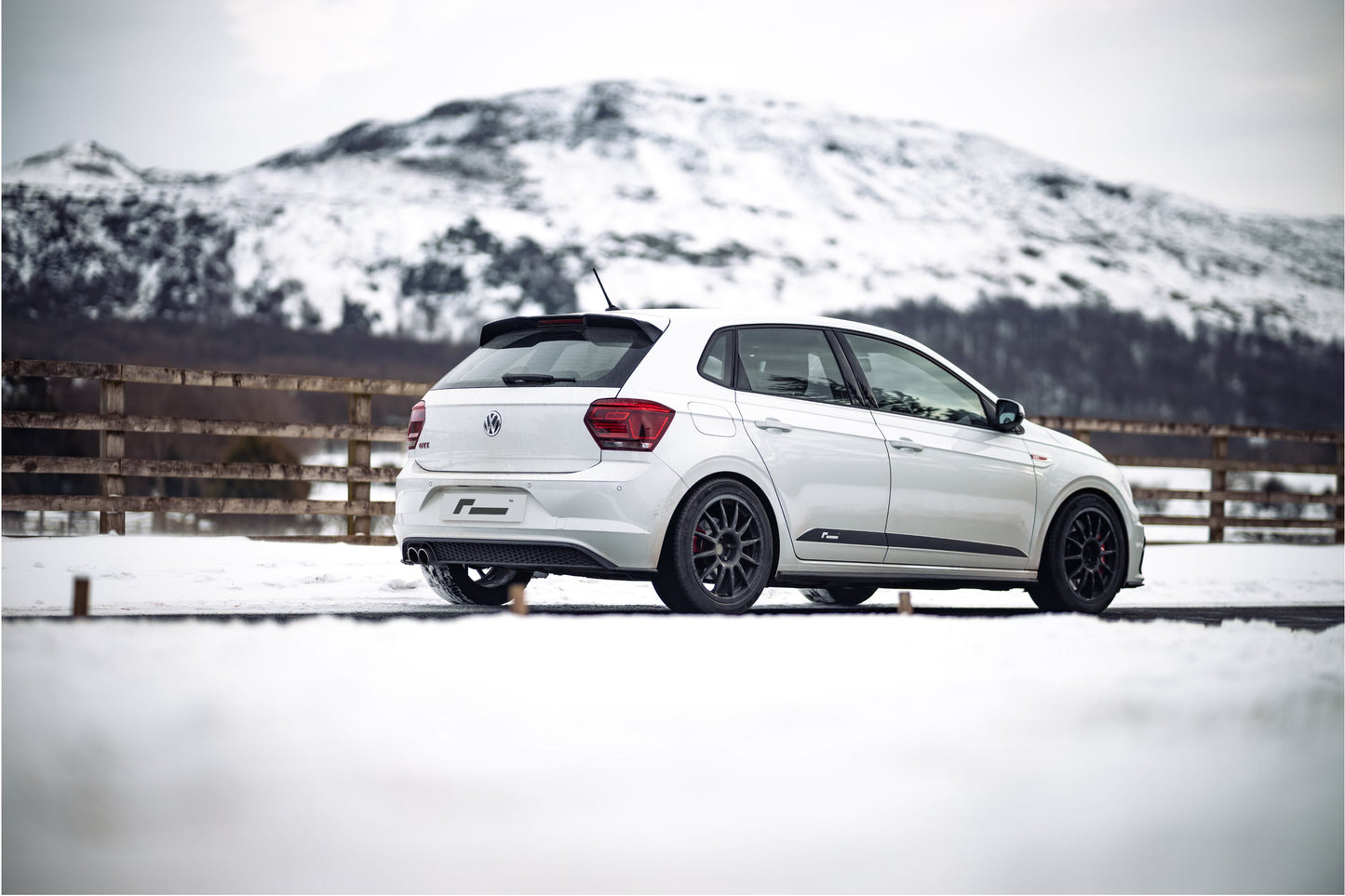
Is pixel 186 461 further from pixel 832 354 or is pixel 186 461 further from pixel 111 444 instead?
pixel 832 354

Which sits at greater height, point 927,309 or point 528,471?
point 927,309

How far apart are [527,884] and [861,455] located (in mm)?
4531

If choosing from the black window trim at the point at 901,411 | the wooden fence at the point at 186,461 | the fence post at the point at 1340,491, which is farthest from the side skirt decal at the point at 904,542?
the fence post at the point at 1340,491

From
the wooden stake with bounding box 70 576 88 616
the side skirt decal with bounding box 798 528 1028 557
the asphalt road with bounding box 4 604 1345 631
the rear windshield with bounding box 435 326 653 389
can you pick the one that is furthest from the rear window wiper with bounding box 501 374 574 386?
the wooden stake with bounding box 70 576 88 616

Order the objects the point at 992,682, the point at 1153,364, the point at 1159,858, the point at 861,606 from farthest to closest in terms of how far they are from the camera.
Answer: the point at 1153,364, the point at 861,606, the point at 992,682, the point at 1159,858

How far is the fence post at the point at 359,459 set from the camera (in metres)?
12.6

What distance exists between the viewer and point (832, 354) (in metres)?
7.79

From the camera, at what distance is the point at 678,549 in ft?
21.8

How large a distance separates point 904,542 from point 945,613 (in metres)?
0.96

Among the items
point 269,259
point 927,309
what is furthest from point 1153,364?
→ point 269,259

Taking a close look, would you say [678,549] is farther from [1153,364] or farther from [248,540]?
[1153,364]

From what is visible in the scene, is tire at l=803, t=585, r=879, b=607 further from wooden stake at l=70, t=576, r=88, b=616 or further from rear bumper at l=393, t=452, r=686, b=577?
wooden stake at l=70, t=576, r=88, b=616

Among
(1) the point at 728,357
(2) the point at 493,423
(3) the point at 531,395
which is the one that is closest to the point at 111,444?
(2) the point at 493,423

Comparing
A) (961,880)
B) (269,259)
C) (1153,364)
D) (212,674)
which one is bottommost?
(961,880)
